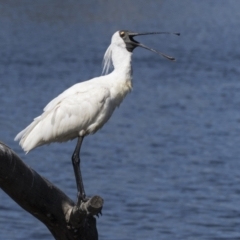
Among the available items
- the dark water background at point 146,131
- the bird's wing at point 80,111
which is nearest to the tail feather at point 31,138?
the bird's wing at point 80,111

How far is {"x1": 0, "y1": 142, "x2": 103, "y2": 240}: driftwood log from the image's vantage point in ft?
19.0

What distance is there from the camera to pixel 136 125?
19.8 meters

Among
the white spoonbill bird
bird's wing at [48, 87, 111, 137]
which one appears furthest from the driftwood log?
bird's wing at [48, 87, 111, 137]

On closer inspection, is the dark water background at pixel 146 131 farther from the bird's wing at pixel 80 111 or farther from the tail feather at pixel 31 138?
the tail feather at pixel 31 138

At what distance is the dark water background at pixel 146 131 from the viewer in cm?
A: 1381

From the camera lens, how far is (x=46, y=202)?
6.18m

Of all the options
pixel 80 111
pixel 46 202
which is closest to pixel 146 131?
pixel 80 111

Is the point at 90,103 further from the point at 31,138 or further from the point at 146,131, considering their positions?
the point at 146,131

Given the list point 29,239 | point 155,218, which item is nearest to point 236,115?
point 155,218

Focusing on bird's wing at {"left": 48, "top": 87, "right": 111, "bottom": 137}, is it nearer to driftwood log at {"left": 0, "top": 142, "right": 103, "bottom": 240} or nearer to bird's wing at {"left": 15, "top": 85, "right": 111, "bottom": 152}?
bird's wing at {"left": 15, "top": 85, "right": 111, "bottom": 152}

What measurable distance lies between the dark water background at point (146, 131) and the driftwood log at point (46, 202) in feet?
21.2

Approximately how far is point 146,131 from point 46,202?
1316cm

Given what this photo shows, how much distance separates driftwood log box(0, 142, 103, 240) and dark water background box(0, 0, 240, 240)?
21.2ft

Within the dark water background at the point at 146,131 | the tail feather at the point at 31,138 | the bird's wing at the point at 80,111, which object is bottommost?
the dark water background at the point at 146,131
